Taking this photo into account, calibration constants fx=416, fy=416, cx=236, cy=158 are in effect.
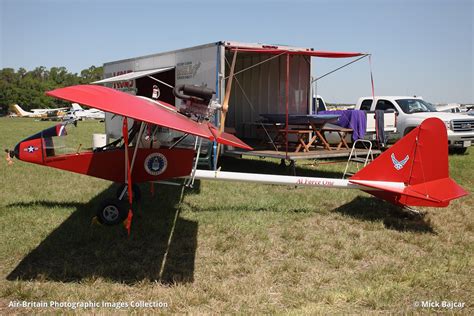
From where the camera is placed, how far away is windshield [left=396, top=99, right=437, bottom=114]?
48.4ft

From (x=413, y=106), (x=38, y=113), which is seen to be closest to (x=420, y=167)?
(x=413, y=106)

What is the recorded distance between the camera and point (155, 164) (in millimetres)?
5973

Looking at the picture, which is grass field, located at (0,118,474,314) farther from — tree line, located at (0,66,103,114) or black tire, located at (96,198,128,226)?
tree line, located at (0,66,103,114)

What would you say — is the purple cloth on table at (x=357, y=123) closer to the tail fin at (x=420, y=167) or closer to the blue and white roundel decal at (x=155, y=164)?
the tail fin at (x=420, y=167)

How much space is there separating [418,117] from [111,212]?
11.9 meters

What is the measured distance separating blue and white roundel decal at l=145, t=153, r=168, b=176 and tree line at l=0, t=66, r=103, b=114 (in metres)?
94.3

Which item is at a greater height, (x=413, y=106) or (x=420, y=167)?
(x=413, y=106)

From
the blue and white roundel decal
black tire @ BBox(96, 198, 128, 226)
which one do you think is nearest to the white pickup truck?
the blue and white roundel decal

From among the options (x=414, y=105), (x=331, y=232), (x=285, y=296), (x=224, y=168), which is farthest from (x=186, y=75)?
(x=414, y=105)

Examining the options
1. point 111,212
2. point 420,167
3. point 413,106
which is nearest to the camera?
point 111,212

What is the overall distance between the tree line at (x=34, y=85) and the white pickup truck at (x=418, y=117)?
89.1m

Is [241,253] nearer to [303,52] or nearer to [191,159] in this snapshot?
[191,159]

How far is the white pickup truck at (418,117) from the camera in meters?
13.6

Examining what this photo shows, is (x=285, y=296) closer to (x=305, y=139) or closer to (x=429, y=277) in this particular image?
(x=429, y=277)
